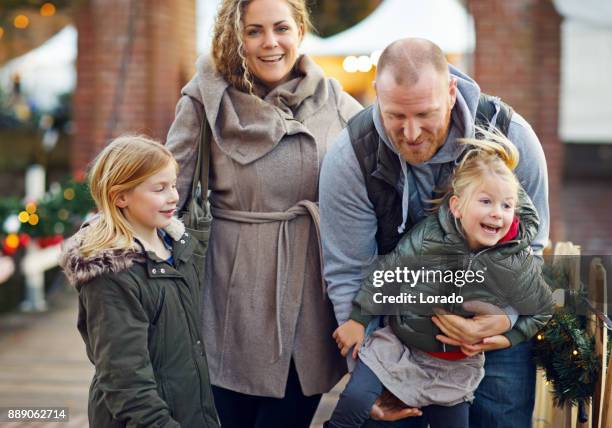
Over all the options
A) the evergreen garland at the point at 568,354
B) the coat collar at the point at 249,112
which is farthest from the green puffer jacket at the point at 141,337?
the evergreen garland at the point at 568,354

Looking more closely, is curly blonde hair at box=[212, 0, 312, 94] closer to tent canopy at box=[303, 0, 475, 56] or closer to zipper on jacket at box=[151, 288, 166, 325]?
zipper on jacket at box=[151, 288, 166, 325]

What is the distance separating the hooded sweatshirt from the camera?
2527mm

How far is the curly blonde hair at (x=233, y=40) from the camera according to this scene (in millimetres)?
2814

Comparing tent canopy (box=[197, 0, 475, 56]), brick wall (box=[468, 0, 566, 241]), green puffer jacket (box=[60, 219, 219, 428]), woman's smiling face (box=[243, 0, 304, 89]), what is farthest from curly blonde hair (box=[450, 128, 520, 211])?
tent canopy (box=[197, 0, 475, 56])

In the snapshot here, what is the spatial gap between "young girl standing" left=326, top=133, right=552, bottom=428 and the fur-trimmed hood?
0.63 m

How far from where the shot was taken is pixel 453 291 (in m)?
2.45

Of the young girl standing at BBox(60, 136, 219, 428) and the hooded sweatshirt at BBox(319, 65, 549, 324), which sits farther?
the hooded sweatshirt at BBox(319, 65, 549, 324)

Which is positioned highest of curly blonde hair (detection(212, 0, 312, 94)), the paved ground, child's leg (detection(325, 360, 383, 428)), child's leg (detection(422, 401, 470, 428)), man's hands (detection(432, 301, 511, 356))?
curly blonde hair (detection(212, 0, 312, 94))

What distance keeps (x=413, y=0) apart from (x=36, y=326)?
4.44 m

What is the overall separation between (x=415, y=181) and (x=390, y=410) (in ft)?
2.11

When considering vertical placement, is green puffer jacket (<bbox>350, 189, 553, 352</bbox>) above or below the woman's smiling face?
below

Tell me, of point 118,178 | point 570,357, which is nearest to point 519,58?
point 570,357

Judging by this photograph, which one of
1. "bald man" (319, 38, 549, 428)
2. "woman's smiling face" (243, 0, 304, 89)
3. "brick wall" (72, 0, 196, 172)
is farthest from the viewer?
"brick wall" (72, 0, 196, 172)

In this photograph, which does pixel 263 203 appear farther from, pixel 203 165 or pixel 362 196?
pixel 362 196
